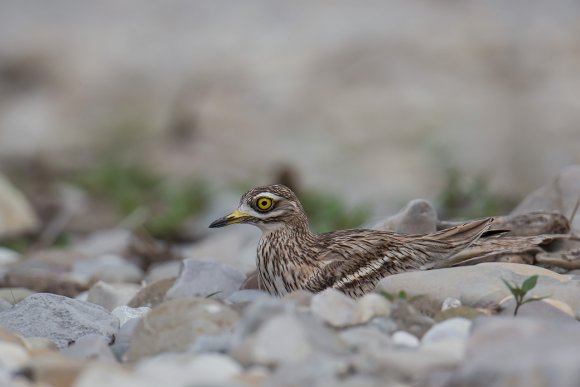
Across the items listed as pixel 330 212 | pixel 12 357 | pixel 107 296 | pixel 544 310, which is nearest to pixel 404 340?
pixel 544 310

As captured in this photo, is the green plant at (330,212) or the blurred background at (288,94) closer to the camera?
the green plant at (330,212)

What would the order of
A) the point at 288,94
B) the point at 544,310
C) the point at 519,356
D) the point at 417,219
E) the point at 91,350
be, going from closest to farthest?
the point at 519,356 → the point at 91,350 → the point at 544,310 → the point at 417,219 → the point at 288,94

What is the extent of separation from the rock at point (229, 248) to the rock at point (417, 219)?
1722 millimetres

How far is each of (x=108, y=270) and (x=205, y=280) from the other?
1.58 meters

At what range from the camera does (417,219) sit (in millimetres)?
6047

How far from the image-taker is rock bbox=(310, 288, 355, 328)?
13.2ft

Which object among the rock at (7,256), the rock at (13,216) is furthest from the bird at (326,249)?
the rock at (13,216)

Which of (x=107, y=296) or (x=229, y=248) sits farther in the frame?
(x=229, y=248)

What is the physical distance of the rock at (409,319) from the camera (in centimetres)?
408

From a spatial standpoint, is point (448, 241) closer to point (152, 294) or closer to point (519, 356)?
point (152, 294)

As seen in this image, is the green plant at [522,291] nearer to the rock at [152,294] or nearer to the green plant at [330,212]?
the rock at [152,294]

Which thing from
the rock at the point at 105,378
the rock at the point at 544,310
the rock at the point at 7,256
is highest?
the rock at the point at 105,378

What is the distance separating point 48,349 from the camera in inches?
165

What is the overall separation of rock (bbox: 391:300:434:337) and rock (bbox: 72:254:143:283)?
3.35 m
